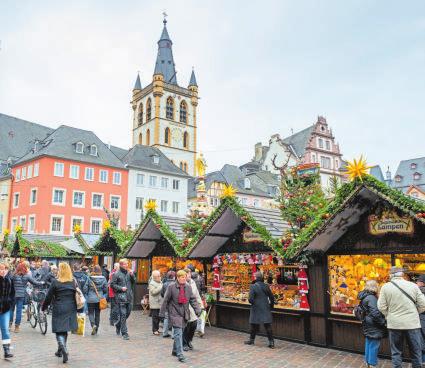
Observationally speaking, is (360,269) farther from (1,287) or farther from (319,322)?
(1,287)

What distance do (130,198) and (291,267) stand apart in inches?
1427

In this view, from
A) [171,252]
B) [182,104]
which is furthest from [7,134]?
[171,252]

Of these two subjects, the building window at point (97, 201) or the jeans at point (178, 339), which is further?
the building window at point (97, 201)

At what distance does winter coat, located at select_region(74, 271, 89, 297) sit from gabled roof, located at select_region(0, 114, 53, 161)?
43284mm

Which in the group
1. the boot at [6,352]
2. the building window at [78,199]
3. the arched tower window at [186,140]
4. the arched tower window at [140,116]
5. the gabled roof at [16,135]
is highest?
the arched tower window at [140,116]

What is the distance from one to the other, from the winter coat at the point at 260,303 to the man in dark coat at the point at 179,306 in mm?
1522

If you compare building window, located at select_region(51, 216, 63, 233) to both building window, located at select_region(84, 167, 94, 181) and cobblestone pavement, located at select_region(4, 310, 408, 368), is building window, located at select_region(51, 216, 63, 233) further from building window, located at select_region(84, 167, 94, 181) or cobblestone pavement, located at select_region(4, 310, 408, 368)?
cobblestone pavement, located at select_region(4, 310, 408, 368)

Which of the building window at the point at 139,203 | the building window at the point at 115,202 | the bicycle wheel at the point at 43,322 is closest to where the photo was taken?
the bicycle wheel at the point at 43,322

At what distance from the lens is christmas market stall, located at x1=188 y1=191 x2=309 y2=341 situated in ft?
33.5

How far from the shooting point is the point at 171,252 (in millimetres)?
15320

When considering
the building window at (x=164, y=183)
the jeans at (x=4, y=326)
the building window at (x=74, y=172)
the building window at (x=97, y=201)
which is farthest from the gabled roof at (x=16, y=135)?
the jeans at (x=4, y=326)

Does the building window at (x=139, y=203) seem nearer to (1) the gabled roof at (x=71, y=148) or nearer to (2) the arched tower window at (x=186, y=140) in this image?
(1) the gabled roof at (x=71, y=148)

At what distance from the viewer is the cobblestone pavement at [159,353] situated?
7840 millimetres

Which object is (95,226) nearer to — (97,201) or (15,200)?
(97,201)
